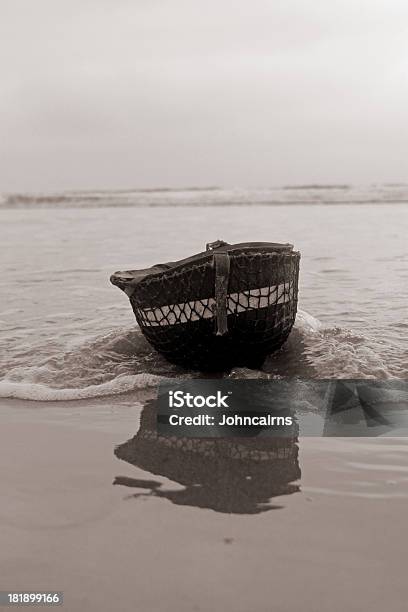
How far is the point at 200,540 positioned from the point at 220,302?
1925mm

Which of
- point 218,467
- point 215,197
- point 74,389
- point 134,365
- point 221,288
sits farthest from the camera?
point 215,197

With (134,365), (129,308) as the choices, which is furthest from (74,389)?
(129,308)

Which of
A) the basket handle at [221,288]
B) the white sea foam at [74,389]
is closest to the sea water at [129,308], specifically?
the white sea foam at [74,389]

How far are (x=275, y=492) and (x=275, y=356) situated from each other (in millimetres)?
2362

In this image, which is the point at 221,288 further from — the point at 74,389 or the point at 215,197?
the point at 215,197

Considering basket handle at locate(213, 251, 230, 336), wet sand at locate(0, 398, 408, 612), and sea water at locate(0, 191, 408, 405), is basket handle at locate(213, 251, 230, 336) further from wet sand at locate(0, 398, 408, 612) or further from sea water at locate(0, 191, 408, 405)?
wet sand at locate(0, 398, 408, 612)

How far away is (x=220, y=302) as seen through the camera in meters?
4.02

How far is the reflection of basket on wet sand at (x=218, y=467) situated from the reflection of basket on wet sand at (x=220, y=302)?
0.84 metres

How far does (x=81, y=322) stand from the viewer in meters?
6.69

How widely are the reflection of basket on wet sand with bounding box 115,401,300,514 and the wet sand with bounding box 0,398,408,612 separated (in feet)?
0.17

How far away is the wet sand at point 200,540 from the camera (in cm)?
196

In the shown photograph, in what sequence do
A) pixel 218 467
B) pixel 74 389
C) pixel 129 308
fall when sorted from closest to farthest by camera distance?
pixel 218 467
pixel 74 389
pixel 129 308

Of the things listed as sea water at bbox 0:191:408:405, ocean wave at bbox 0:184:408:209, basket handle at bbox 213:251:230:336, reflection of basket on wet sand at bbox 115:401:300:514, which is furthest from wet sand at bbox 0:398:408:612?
ocean wave at bbox 0:184:408:209

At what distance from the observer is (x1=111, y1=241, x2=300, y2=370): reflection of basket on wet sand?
404 cm
